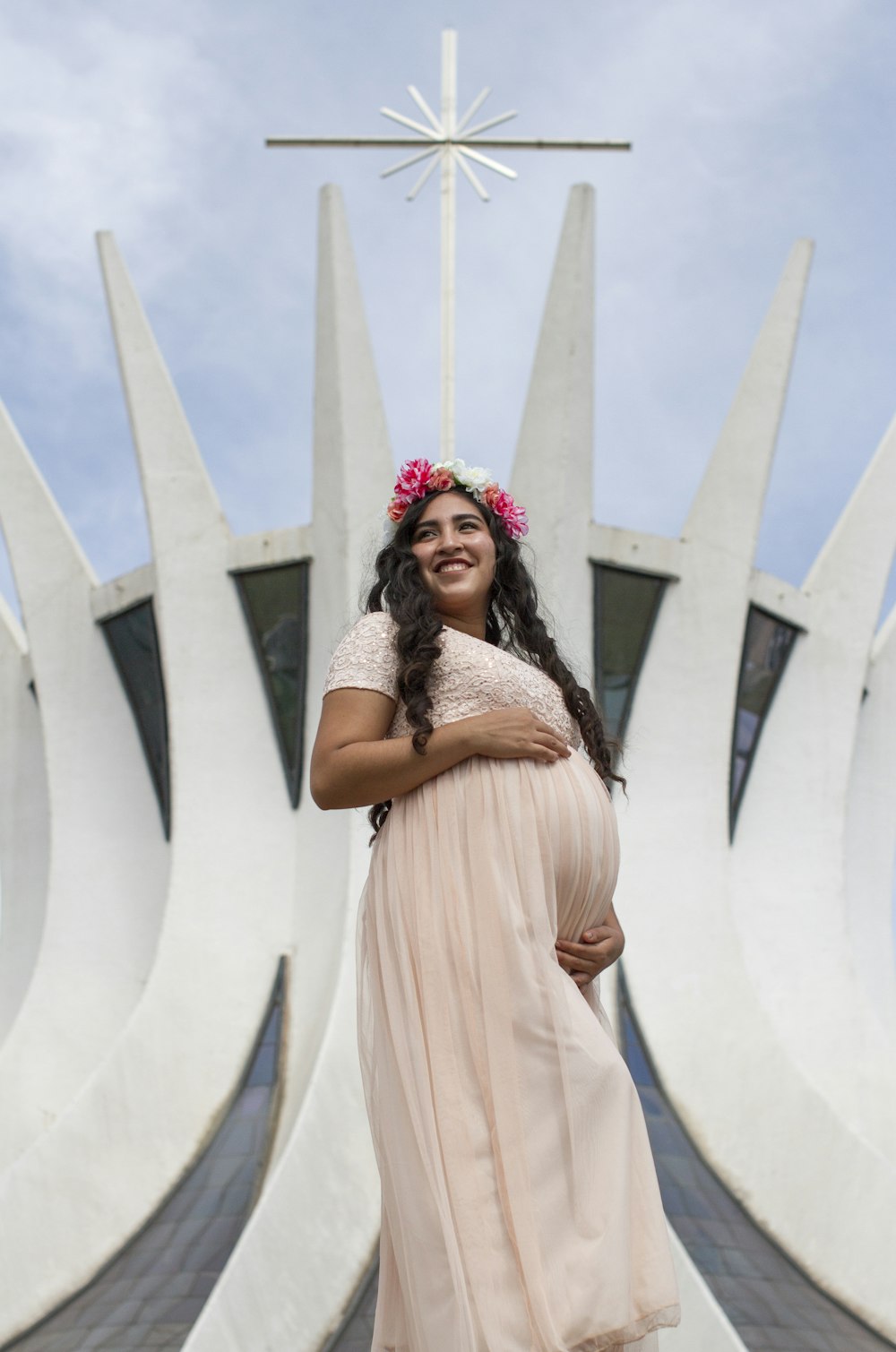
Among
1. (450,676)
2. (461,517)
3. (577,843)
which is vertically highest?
(461,517)

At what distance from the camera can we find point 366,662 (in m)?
3.84

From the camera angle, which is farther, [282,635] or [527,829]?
[282,635]

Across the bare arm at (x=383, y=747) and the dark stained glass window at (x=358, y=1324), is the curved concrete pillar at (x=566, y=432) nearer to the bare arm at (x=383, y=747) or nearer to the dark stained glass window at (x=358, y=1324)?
the dark stained glass window at (x=358, y=1324)

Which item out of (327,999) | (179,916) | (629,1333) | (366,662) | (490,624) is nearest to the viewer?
(629,1333)

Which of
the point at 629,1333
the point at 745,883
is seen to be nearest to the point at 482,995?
the point at 629,1333

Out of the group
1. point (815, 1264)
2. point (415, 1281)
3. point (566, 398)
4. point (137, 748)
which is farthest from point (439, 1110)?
point (137, 748)

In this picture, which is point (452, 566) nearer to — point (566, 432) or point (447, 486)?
point (447, 486)

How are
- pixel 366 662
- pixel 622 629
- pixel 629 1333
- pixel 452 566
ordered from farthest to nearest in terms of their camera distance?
pixel 622 629
pixel 452 566
pixel 366 662
pixel 629 1333

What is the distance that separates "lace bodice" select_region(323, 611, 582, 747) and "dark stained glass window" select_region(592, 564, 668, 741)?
8.69 m

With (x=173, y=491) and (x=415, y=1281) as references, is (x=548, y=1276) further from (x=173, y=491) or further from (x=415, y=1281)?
(x=173, y=491)

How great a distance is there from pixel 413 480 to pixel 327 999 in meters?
7.33

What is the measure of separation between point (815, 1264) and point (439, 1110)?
7.58 meters

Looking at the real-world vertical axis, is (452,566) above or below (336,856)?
above

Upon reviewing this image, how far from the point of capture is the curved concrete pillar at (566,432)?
1191 cm
